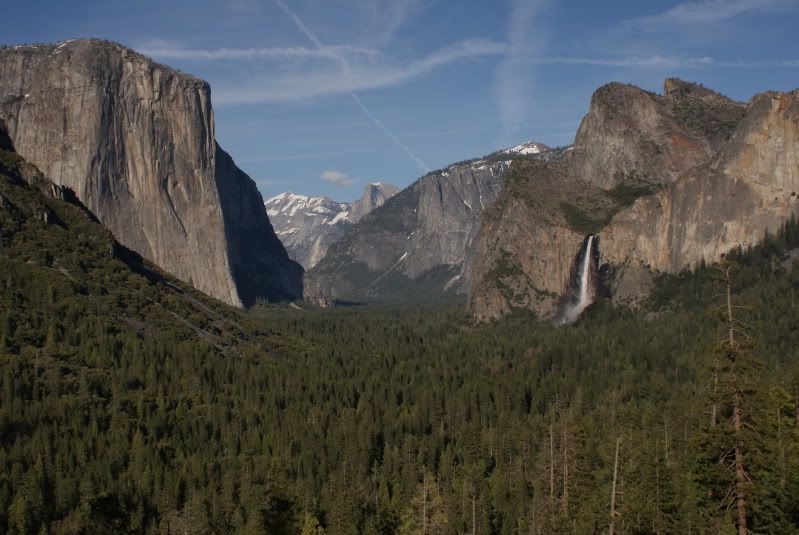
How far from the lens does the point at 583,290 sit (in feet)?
637

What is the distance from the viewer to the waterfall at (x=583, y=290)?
7527 inches

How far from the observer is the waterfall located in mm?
191175

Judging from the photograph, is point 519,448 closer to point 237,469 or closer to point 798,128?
point 237,469

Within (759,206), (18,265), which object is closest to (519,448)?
(18,265)

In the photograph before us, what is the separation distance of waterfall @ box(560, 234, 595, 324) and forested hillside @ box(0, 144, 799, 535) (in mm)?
15981

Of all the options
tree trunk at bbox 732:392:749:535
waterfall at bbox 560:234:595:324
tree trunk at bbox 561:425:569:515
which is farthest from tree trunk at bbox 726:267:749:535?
waterfall at bbox 560:234:595:324

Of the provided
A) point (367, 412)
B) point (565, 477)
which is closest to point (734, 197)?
point (367, 412)

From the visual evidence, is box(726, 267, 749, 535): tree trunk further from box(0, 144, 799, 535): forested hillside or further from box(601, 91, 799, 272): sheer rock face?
box(601, 91, 799, 272): sheer rock face

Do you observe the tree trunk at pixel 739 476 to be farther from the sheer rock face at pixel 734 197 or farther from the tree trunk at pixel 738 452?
the sheer rock face at pixel 734 197

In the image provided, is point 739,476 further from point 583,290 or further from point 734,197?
point 583,290

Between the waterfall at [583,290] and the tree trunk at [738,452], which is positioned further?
the waterfall at [583,290]

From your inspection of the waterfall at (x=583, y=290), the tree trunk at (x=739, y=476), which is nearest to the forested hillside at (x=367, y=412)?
the tree trunk at (x=739, y=476)

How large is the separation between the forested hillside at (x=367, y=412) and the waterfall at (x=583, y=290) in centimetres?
1598

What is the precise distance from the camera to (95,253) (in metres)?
143
